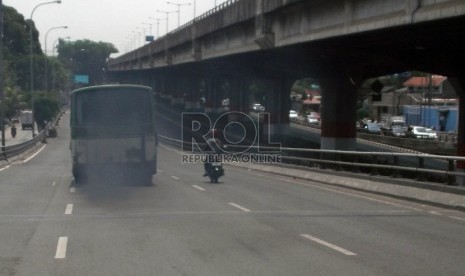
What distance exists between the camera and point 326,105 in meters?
49.8

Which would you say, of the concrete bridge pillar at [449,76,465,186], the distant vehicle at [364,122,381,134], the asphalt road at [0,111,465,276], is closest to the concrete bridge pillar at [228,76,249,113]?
the distant vehicle at [364,122,381,134]

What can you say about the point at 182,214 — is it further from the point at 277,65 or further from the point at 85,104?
the point at 277,65

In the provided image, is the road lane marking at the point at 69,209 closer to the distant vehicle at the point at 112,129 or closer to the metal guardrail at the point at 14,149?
the distant vehicle at the point at 112,129

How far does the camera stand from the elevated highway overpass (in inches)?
1080

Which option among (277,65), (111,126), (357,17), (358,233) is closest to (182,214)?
(358,233)

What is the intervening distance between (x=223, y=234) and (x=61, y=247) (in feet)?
9.97

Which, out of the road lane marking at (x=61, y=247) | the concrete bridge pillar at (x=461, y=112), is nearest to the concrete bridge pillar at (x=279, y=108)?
the concrete bridge pillar at (x=461, y=112)

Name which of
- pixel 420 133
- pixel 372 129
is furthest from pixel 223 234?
pixel 372 129

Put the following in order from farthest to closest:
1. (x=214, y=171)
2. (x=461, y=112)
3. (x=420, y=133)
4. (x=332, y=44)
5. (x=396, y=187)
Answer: (x=420, y=133) < (x=461, y=112) < (x=332, y=44) < (x=214, y=171) < (x=396, y=187)

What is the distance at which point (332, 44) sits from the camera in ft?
123

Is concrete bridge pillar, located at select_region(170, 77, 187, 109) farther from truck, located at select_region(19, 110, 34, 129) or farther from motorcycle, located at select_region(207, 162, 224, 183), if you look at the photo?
motorcycle, located at select_region(207, 162, 224, 183)

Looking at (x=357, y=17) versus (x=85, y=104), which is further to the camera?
(x=357, y=17)

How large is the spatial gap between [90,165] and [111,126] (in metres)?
1.51

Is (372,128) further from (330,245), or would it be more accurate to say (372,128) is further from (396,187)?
(330,245)
